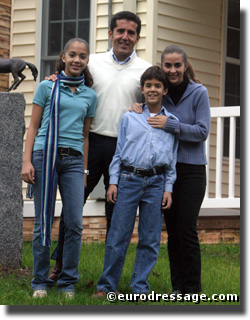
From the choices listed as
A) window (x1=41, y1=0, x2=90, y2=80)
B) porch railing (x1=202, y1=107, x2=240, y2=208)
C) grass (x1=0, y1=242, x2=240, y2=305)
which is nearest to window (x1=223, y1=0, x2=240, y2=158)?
porch railing (x1=202, y1=107, x2=240, y2=208)

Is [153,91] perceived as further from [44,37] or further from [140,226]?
[44,37]

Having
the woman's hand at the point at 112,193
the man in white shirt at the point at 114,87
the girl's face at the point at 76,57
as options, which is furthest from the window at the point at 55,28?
the woman's hand at the point at 112,193

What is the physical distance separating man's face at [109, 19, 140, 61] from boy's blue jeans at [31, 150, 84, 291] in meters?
0.88

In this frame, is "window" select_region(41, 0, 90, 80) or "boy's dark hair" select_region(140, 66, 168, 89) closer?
"boy's dark hair" select_region(140, 66, 168, 89)

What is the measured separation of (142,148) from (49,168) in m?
0.66

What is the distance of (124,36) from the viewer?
5.48 meters

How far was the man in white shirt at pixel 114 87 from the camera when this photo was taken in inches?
217

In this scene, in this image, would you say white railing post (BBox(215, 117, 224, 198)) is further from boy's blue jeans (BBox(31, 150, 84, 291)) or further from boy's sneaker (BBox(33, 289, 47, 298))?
boy's sneaker (BBox(33, 289, 47, 298))

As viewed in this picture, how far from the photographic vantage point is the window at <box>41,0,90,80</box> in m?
9.97

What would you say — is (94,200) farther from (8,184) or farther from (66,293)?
(66,293)

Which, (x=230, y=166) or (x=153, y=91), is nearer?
(x=153, y=91)

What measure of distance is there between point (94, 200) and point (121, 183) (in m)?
4.20

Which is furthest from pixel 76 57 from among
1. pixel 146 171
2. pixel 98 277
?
pixel 98 277

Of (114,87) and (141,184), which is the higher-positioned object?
(114,87)
